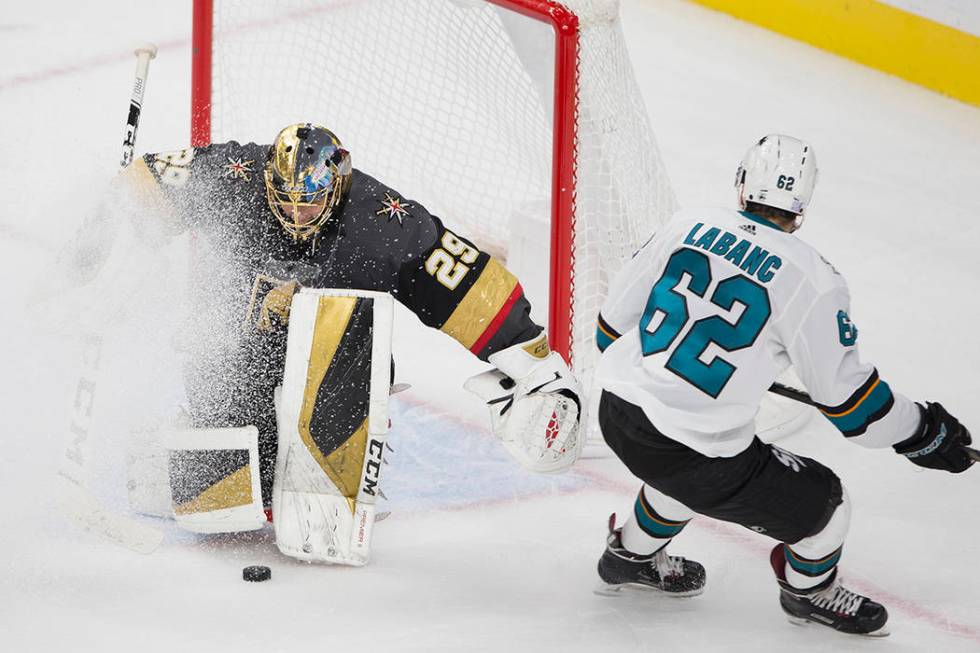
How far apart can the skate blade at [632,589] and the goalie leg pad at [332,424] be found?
440mm

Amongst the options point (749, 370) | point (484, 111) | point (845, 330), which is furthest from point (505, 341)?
point (484, 111)

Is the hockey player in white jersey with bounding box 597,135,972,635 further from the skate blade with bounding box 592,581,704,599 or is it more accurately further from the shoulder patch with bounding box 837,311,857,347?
the skate blade with bounding box 592,581,704,599

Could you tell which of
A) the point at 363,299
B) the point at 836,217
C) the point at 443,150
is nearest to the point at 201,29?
the point at 443,150

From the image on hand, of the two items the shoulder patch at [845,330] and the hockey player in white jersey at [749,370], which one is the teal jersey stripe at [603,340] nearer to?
the hockey player in white jersey at [749,370]

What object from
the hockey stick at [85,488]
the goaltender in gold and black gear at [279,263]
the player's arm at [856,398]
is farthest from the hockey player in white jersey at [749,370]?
the hockey stick at [85,488]

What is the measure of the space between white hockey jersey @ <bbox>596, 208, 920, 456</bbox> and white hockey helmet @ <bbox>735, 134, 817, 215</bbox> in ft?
0.13

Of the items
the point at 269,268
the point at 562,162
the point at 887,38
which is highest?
the point at 887,38

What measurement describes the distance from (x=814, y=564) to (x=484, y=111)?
1.56m

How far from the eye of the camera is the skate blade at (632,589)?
278cm

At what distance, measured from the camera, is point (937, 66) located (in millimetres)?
5328

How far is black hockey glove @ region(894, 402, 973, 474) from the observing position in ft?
8.08

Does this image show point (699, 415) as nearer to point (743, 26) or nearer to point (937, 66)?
point (937, 66)

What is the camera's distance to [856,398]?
2.41 meters

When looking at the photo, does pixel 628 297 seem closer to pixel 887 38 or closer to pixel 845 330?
pixel 845 330
